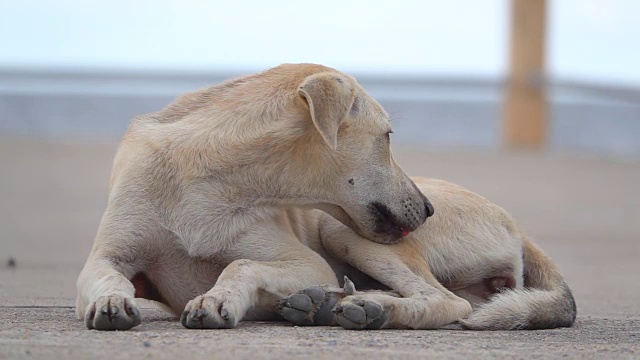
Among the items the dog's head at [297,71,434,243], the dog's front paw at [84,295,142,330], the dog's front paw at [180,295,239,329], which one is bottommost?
the dog's front paw at [180,295,239,329]

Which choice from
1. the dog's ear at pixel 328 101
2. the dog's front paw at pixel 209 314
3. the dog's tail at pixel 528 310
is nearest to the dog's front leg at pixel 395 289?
the dog's tail at pixel 528 310

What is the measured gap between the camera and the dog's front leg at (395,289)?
3.92m

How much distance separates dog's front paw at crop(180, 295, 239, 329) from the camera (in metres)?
3.75

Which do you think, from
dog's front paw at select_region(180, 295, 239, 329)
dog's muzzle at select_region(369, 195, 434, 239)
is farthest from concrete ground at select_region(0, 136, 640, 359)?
dog's muzzle at select_region(369, 195, 434, 239)

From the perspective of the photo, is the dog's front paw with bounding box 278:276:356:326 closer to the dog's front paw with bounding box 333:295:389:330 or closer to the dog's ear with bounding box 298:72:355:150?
the dog's front paw with bounding box 333:295:389:330

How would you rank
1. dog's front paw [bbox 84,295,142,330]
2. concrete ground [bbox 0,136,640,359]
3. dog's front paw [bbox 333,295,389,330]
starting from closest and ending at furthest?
concrete ground [bbox 0,136,640,359] < dog's front paw [bbox 84,295,142,330] < dog's front paw [bbox 333,295,389,330]

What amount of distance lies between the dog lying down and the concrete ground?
0.13 metres

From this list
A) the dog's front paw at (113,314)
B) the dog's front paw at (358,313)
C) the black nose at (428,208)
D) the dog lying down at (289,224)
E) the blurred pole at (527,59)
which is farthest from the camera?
the blurred pole at (527,59)

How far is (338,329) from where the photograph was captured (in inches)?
154

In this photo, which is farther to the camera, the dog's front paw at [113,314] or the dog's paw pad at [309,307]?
the dog's paw pad at [309,307]

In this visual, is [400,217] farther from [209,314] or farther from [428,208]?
[209,314]

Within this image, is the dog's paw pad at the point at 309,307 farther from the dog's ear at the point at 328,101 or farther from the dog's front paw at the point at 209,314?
the dog's ear at the point at 328,101

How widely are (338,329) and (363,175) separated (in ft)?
2.34

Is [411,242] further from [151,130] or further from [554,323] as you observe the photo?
[151,130]
